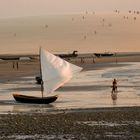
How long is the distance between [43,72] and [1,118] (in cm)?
891

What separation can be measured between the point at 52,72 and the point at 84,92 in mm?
5365

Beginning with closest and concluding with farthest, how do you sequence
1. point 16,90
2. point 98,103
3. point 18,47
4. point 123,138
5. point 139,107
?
point 123,138, point 139,107, point 98,103, point 16,90, point 18,47

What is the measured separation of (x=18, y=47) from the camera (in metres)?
122

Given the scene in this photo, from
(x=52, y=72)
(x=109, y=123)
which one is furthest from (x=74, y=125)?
(x=52, y=72)

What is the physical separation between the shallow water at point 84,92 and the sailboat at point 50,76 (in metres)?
0.44

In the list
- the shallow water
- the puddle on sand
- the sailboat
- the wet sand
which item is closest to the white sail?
the sailboat

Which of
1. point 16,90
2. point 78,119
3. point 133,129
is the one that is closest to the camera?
point 133,129

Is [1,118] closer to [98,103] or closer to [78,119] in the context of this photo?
[78,119]

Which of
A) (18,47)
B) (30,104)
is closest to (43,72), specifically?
(30,104)

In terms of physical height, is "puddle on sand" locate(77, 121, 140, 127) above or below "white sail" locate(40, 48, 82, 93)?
below

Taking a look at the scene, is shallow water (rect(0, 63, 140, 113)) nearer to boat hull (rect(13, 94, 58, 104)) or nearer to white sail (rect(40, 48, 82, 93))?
boat hull (rect(13, 94, 58, 104))

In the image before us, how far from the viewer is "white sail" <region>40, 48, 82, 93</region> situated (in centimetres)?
3775

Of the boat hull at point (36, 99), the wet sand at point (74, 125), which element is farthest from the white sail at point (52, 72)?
the wet sand at point (74, 125)

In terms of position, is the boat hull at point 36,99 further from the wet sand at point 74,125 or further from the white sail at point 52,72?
the wet sand at point 74,125
